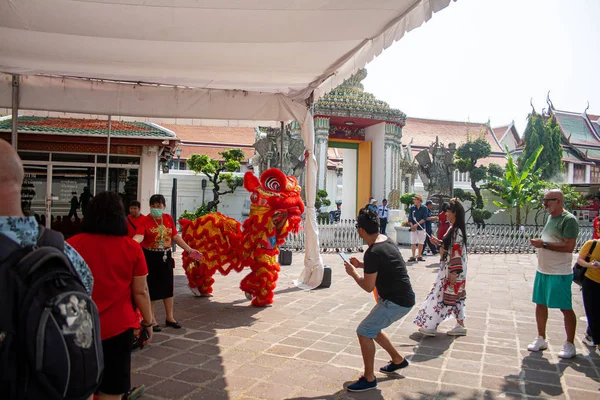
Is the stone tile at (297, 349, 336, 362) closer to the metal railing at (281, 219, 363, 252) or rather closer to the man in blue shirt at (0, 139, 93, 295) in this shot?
the man in blue shirt at (0, 139, 93, 295)

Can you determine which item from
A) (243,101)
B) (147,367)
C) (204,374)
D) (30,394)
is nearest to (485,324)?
(204,374)

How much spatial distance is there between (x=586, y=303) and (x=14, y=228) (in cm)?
486

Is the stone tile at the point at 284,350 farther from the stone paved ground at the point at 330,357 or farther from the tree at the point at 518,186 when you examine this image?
the tree at the point at 518,186

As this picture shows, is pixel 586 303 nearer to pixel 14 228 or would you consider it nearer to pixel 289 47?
pixel 289 47

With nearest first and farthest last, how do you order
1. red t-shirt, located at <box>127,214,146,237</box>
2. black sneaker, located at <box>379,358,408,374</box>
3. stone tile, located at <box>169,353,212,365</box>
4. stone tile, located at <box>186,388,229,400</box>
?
stone tile, located at <box>186,388,229,400</box>, black sneaker, located at <box>379,358,408,374</box>, stone tile, located at <box>169,353,212,365</box>, red t-shirt, located at <box>127,214,146,237</box>

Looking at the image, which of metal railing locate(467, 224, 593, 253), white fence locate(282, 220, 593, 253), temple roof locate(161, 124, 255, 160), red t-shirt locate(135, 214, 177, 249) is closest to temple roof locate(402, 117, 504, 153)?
temple roof locate(161, 124, 255, 160)

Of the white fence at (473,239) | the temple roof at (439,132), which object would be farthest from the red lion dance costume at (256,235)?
the temple roof at (439,132)

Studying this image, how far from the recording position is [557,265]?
448 centimetres

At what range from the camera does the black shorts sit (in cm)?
262

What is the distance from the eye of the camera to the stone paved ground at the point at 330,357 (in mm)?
3676

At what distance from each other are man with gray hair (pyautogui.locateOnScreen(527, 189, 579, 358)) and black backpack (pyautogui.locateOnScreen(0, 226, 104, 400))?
13.7 ft

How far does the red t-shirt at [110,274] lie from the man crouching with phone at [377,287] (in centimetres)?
166

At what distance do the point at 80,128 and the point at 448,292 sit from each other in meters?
9.36

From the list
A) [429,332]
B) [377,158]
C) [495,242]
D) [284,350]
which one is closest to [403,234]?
[495,242]
